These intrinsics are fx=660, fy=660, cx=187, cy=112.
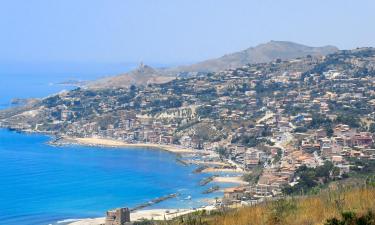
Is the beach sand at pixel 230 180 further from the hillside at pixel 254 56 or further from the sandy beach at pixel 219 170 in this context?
the hillside at pixel 254 56

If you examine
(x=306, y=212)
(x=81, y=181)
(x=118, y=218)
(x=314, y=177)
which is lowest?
(x=81, y=181)

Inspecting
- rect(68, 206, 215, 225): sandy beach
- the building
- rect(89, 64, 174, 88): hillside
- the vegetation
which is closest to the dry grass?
the building

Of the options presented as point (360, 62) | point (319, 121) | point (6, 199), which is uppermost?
point (360, 62)

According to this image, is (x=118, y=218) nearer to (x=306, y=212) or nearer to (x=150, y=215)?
(x=150, y=215)

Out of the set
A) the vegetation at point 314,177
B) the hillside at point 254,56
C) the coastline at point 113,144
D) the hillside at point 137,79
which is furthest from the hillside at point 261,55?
the vegetation at point 314,177

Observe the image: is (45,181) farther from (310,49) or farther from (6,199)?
(310,49)

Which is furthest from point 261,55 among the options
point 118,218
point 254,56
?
point 118,218

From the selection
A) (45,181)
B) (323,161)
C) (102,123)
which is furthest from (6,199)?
(102,123)

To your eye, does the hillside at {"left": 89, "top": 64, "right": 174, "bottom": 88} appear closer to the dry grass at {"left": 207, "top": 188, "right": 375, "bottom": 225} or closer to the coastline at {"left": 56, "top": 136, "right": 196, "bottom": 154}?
the coastline at {"left": 56, "top": 136, "right": 196, "bottom": 154}

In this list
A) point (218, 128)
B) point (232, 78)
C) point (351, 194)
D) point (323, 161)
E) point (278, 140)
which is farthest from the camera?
point (232, 78)
